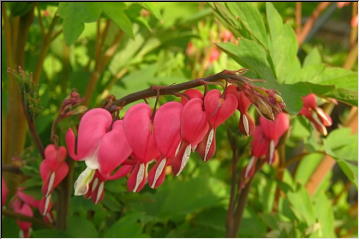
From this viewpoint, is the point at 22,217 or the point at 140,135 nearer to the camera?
the point at 140,135

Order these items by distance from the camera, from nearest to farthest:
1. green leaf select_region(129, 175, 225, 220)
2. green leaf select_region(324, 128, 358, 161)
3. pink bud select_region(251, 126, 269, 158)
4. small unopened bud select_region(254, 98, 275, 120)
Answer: small unopened bud select_region(254, 98, 275, 120) → pink bud select_region(251, 126, 269, 158) → green leaf select_region(324, 128, 358, 161) → green leaf select_region(129, 175, 225, 220)

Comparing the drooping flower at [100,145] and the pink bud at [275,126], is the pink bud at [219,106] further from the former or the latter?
the pink bud at [275,126]

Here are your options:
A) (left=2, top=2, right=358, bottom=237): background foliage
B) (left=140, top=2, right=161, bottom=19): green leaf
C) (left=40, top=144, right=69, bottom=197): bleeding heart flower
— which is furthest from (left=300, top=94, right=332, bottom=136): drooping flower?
(left=40, top=144, right=69, bottom=197): bleeding heart flower

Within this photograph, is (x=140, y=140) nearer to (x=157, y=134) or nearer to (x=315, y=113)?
(x=157, y=134)

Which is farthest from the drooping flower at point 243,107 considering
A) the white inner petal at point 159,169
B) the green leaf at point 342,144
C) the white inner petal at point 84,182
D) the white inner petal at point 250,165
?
the green leaf at point 342,144

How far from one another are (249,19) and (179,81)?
0.20 meters

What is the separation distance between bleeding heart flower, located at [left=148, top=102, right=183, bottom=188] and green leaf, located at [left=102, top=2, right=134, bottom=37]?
23 cm

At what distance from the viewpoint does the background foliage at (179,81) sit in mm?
833

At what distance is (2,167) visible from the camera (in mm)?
939

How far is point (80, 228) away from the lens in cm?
92

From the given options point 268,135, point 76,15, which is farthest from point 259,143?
Answer: point 76,15

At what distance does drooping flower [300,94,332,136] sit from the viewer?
0.86 metres

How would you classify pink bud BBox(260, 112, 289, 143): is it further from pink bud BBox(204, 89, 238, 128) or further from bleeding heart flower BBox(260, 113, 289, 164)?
pink bud BBox(204, 89, 238, 128)

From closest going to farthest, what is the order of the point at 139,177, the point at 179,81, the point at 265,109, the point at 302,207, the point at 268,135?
the point at 265,109 < the point at 139,177 < the point at 268,135 < the point at 179,81 < the point at 302,207
